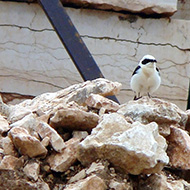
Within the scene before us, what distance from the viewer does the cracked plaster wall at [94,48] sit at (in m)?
6.59

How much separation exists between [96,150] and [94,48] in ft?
10.9

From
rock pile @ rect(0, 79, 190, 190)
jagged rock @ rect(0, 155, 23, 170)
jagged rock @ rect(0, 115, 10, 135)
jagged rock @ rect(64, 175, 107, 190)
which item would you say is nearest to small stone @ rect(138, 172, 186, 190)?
rock pile @ rect(0, 79, 190, 190)

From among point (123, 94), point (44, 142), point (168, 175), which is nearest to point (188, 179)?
point (168, 175)

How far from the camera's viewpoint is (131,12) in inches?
A: 258

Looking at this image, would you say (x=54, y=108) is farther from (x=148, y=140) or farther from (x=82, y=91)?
(x=148, y=140)

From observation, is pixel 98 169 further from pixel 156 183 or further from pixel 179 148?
pixel 179 148

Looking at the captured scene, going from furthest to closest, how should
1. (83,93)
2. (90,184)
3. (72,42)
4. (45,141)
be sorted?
1. (72,42)
2. (83,93)
3. (45,141)
4. (90,184)

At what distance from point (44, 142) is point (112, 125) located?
306mm

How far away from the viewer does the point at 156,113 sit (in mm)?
3766

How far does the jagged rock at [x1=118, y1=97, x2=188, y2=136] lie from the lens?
12.3 ft

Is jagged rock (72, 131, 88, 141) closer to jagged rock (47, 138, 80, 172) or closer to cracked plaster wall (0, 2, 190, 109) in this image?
jagged rock (47, 138, 80, 172)

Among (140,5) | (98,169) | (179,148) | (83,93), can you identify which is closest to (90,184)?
(98,169)

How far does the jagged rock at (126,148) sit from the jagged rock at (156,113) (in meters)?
0.32

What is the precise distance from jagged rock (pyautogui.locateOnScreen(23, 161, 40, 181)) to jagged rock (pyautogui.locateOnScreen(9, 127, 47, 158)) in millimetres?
41
